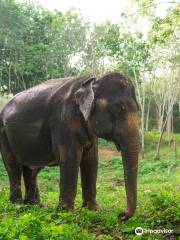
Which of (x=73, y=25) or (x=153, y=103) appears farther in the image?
(x=153, y=103)

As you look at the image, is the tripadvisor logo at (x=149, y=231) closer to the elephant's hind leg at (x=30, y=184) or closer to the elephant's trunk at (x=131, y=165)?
the elephant's trunk at (x=131, y=165)

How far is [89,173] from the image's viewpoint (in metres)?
6.61

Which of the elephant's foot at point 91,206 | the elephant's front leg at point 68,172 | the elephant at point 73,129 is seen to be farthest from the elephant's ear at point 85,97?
the elephant's foot at point 91,206

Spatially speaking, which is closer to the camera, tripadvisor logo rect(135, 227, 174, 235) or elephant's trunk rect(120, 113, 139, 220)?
tripadvisor logo rect(135, 227, 174, 235)

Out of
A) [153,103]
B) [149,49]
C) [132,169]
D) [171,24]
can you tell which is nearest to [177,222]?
[132,169]

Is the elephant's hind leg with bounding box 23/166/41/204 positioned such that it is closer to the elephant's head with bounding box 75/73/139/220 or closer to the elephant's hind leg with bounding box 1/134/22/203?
the elephant's hind leg with bounding box 1/134/22/203

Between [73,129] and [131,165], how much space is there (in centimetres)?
116

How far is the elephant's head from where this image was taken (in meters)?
5.34

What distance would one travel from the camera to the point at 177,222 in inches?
200

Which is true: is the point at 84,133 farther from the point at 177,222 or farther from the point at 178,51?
the point at 178,51

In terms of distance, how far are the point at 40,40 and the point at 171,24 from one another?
67.4ft

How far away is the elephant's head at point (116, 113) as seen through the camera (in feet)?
17.5

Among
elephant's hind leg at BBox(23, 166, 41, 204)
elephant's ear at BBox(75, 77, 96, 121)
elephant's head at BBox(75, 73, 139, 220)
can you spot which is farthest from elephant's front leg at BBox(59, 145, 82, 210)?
elephant's hind leg at BBox(23, 166, 41, 204)

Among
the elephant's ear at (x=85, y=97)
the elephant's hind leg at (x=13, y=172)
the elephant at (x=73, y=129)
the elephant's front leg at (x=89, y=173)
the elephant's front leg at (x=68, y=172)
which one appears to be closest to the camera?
the elephant at (x=73, y=129)
